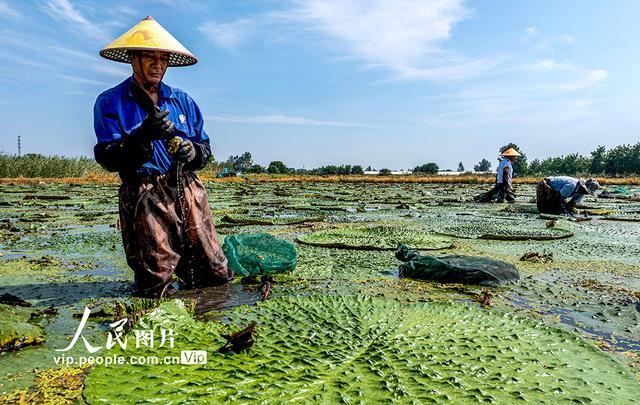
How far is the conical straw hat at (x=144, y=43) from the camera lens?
263 centimetres

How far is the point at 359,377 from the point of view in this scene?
5.17 feet

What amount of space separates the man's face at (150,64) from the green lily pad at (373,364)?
1.40m

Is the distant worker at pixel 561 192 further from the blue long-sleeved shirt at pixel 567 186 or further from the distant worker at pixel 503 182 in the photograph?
the distant worker at pixel 503 182

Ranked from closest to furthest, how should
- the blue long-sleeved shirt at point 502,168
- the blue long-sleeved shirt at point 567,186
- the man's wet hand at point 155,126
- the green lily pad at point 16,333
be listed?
the green lily pad at point 16,333
the man's wet hand at point 155,126
the blue long-sleeved shirt at point 567,186
the blue long-sleeved shirt at point 502,168

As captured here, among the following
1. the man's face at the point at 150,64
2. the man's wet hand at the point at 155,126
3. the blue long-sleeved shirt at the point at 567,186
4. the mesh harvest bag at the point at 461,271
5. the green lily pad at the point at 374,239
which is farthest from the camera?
the blue long-sleeved shirt at the point at 567,186

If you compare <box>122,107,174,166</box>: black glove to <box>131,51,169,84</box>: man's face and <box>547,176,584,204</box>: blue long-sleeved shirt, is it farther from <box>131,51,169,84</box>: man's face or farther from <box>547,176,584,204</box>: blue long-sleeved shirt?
<box>547,176,584,204</box>: blue long-sleeved shirt

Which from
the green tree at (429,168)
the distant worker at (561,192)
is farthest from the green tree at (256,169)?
the distant worker at (561,192)

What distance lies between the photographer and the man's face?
2803 millimetres

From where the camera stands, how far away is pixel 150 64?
2.82 meters

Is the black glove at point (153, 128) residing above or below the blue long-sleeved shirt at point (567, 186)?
above

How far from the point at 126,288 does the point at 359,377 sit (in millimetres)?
1949

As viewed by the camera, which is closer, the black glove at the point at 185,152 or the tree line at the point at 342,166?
the black glove at the point at 185,152

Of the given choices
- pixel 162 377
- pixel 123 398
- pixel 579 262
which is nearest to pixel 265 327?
pixel 162 377

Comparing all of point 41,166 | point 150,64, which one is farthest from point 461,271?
point 41,166
